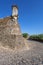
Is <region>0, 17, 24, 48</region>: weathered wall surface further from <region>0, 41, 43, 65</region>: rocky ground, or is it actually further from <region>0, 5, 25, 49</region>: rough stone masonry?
<region>0, 41, 43, 65</region>: rocky ground

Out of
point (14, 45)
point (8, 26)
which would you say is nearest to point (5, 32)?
point (8, 26)

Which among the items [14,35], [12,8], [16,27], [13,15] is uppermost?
[12,8]

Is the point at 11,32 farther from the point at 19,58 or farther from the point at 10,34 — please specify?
the point at 19,58

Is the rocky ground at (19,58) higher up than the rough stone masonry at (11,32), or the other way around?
the rough stone masonry at (11,32)

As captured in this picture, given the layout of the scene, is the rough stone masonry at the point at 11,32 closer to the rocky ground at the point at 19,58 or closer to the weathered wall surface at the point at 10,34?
the weathered wall surface at the point at 10,34

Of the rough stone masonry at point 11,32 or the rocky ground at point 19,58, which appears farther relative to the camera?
the rough stone masonry at point 11,32

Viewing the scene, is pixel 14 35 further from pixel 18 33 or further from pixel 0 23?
pixel 0 23

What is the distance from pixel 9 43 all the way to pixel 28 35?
88.5ft

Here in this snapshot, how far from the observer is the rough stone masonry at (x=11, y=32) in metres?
14.2

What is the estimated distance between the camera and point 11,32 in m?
14.6

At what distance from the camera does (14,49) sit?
13.8 m

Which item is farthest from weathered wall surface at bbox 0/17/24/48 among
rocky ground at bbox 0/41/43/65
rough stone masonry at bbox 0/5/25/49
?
rocky ground at bbox 0/41/43/65

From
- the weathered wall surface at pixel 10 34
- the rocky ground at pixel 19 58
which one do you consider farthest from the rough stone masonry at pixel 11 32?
the rocky ground at pixel 19 58

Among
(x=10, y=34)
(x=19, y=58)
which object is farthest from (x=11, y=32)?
(x=19, y=58)
